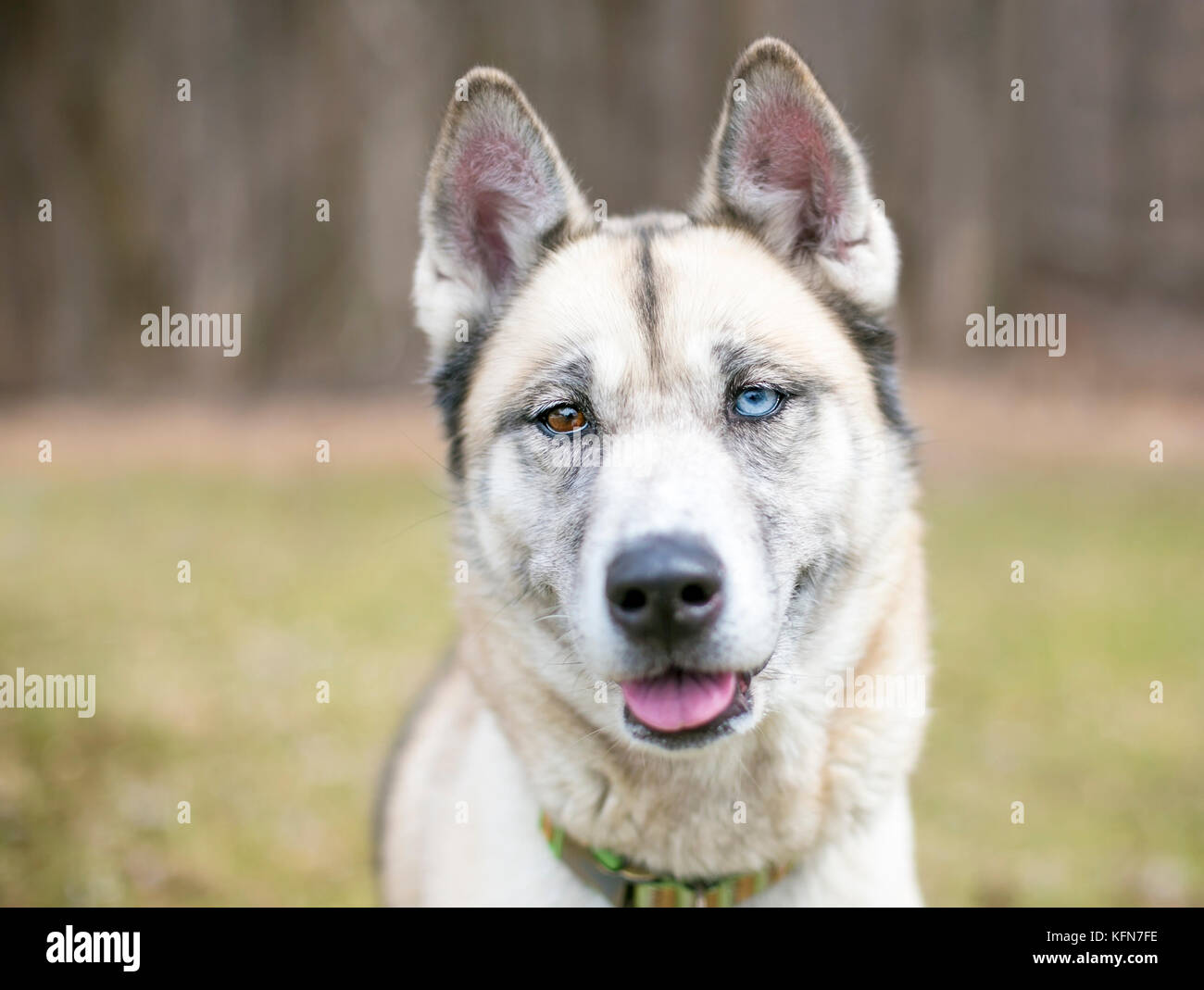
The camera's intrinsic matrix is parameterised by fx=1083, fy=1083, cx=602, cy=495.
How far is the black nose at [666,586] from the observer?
2.24 metres

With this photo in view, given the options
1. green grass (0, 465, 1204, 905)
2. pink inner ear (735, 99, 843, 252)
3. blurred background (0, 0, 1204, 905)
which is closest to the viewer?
pink inner ear (735, 99, 843, 252)

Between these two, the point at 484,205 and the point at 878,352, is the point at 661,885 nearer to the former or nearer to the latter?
the point at 878,352

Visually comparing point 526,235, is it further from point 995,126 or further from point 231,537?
point 995,126

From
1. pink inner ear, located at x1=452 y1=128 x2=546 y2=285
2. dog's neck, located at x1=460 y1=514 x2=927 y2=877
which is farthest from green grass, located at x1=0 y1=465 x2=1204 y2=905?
pink inner ear, located at x1=452 y1=128 x2=546 y2=285

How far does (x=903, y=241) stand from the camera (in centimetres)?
1299

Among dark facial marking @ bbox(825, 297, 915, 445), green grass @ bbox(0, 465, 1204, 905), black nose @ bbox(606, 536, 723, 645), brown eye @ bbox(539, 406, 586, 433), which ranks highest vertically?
dark facial marking @ bbox(825, 297, 915, 445)

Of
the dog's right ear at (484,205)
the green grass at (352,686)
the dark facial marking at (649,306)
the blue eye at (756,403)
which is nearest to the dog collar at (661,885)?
the green grass at (352,686)

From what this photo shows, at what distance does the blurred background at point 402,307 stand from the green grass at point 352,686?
0.18ft

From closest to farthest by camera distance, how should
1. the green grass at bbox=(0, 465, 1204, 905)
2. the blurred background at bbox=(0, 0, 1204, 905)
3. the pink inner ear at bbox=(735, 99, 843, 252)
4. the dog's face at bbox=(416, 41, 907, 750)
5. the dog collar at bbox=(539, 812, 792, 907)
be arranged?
Result: the dog's face at bbox=(416, 41, 907, 750), the dog collar at bbox=(539, 812, 792, 907), the pink inner ear at bbox=(735, 99, 843, 252), the green grass at bbox=(0, 465, 1204, 905), the blurred background at bbox=(0, 0, 1204, 905)

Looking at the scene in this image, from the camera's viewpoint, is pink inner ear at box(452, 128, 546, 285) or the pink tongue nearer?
the pink tongue

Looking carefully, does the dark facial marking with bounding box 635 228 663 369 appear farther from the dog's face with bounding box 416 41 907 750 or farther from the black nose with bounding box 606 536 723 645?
the black nose with bounding box 606 536 723 645

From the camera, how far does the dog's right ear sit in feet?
9.34

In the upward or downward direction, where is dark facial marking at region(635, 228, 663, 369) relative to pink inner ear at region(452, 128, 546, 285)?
downward
